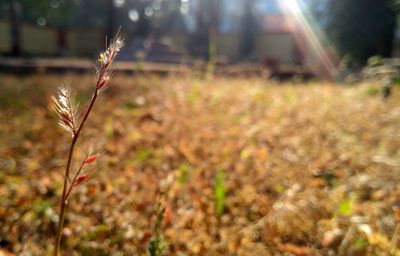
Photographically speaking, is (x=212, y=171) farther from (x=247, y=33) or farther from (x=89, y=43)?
(x=247, y=33)

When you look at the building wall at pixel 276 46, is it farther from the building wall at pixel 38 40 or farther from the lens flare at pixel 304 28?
the building wall at pixel 38 40

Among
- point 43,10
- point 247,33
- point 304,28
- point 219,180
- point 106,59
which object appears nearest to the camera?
point 106,59

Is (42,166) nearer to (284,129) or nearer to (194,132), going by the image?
(194,132)

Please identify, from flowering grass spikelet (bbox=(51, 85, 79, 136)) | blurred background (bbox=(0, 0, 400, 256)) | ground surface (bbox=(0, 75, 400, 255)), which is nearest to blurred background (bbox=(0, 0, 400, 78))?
blurred background (bbox=(0, 0, 400, 256))

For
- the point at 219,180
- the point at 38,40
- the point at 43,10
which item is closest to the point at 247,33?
the point at 43,10

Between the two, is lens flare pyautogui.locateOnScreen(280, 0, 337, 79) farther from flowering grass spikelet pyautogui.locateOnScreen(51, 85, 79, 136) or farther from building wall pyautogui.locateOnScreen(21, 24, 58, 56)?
flowering grass spikelet pyautogui.locateOnScreen(51, 85, 79, 136)

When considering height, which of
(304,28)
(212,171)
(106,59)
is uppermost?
(106,59)
